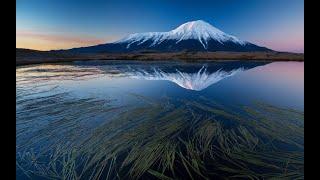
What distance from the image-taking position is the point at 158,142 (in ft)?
24.1

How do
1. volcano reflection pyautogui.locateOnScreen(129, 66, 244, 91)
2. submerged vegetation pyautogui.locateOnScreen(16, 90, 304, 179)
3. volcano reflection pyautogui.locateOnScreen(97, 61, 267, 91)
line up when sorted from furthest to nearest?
volcano reflection pyautogui.locateOnScreen(97, 61, 267, 91), volcano reflection pyautogui.locateOnScreen(129, 66, 244, 91), submerged vegetation pyautogui.locateOnScreen(16, 90, 304, 179)

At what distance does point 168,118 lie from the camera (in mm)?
10008

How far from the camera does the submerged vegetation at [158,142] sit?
565cm

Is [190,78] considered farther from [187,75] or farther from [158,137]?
[158,137]

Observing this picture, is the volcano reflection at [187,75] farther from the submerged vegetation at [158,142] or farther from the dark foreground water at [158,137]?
the submerged vegetation at [158,142]

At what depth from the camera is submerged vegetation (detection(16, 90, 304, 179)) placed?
565 cm

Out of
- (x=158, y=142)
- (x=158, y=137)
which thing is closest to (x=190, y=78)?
(x=158, y=137)

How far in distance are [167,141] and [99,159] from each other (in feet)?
6.49

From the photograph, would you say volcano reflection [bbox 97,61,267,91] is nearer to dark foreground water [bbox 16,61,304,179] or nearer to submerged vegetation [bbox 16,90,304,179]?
dark foreground water [bbox 16,61,304,179]

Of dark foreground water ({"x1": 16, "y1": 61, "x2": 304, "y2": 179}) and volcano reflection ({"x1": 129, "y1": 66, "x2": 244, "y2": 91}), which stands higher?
volcano reflection ({"x1": 129, "y1": 66, "x2": 244, "y2": 91})

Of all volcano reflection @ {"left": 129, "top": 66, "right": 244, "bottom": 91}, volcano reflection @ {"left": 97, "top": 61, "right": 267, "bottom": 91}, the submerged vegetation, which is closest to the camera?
the submerged vegetation

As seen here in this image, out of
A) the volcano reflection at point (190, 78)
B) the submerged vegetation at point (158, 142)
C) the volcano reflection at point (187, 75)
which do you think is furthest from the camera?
the volcano reflection at point (187, 75)

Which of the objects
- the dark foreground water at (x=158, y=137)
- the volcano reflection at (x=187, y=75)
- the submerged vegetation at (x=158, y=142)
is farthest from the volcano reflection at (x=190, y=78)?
the submerged vegetation at (x=158, y=142)

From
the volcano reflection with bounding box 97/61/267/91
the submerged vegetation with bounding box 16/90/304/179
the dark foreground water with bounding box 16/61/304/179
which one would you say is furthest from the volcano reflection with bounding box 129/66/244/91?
the submerged vegetation with bounding box 16/90/304/179
